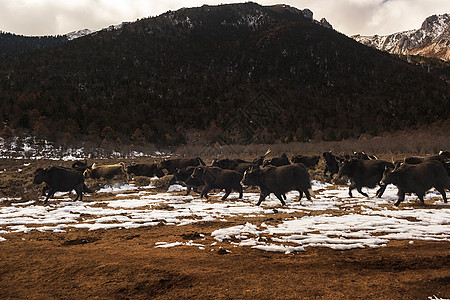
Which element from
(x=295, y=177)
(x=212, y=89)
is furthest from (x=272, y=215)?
(x=212, y=89)

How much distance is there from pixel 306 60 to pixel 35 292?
166 meters

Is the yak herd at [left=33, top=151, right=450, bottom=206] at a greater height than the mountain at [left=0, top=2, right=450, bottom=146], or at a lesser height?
lesser

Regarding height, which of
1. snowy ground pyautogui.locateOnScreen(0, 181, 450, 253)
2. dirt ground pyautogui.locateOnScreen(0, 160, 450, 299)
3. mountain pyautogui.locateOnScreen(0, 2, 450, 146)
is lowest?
snowy ground pyautogui.locateOnScreen(0, 181, 450, 253)

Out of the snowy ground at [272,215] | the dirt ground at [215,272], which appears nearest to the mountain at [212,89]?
the snowy ground at [272,215]

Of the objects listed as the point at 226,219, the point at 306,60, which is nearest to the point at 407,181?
the point at 226,219

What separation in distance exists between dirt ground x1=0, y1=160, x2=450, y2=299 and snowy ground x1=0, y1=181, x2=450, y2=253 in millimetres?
649

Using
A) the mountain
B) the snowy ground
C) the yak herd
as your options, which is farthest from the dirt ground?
the mountain

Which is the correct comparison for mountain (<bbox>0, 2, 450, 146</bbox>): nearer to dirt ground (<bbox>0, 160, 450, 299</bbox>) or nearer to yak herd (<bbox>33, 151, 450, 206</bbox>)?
yak herd (<bbox>33, 151, 450, 206</bbox>)

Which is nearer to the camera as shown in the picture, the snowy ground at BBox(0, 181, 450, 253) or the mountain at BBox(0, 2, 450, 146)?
the snowy ground at BBox(0, 181, 450, 253)

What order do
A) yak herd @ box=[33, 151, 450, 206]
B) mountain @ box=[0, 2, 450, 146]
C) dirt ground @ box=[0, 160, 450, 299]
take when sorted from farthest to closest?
mountain @ box=[0, 2, 450, 146] < yak herd @ box=[33, 151, 450, 206] < dirt ground @ box=[0, 160, 450, 299]

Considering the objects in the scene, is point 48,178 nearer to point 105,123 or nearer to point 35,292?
point 35,292

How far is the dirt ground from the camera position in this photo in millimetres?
3805

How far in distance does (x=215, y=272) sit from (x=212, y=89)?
130269 mm

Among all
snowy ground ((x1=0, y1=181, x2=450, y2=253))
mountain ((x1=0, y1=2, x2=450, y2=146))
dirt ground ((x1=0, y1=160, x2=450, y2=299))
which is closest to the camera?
dirt ground ((x1=0, y1=160, x2=450, y2=299))
